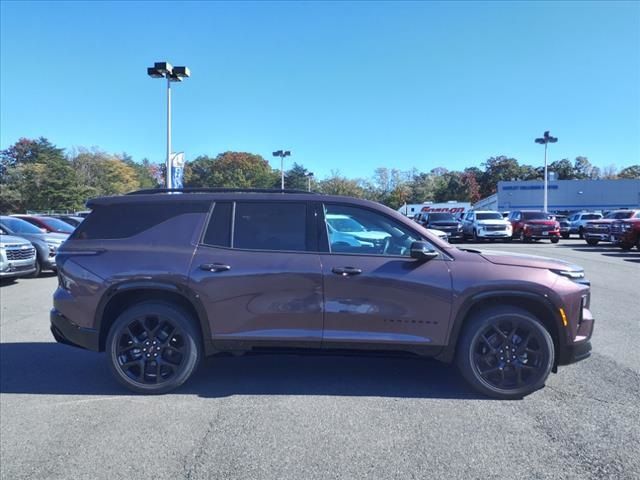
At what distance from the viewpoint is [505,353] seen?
4320 millimetres

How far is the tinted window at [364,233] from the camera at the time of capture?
4438 mm

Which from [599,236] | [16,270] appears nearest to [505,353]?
[16,270]

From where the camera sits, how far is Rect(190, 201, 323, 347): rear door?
4.30m

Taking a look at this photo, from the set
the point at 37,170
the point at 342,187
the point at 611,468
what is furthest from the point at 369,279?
the point at 342,187

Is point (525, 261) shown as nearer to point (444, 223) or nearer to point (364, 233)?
point (364, 233)

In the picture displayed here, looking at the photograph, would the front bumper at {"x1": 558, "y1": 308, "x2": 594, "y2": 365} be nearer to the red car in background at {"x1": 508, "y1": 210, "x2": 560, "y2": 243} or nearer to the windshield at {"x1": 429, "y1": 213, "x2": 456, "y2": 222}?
the red car in background at {"x1": 508, "y1": 210, "x2": 560, "y2": 243}

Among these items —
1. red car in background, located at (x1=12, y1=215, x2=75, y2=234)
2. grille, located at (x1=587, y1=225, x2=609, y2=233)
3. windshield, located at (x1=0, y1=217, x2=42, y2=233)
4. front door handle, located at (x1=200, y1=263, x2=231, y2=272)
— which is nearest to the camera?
front door handle, located at (x1=200, y1=263, x2=231, y2=272)

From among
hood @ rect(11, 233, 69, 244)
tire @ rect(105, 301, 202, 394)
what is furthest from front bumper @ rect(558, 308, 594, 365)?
hood @ rect(11, 233, 69, 244)

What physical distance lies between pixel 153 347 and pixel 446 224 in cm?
2624

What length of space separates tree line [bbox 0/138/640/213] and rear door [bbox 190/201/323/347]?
2425 inches

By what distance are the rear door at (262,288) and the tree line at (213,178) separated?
6159cm

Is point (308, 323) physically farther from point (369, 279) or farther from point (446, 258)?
point (446, 258)

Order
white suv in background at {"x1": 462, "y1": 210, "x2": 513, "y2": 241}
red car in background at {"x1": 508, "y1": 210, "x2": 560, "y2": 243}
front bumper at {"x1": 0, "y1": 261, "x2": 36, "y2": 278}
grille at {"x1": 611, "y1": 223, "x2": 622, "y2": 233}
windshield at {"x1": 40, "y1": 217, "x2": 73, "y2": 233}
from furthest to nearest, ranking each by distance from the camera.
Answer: white suv in background at {"x1": 462, "y1": 210, "x2": 513, "y2": 241}, red car in background at {"x1": 508, "y1": 210, "x2": 560, "y2": 243}, grille at {"x1": 611, "y1": 223, "x2": 622, "y2": 233}, windshield at {"x1": 40, "y1": 217, "x2": 73, "y2": 233}, front bumper at {"x1": 0, "y1": 261, "x2": 36, "y2": 278}

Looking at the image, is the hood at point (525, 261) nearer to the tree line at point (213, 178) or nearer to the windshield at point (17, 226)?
the windshield at point (17, 226)
